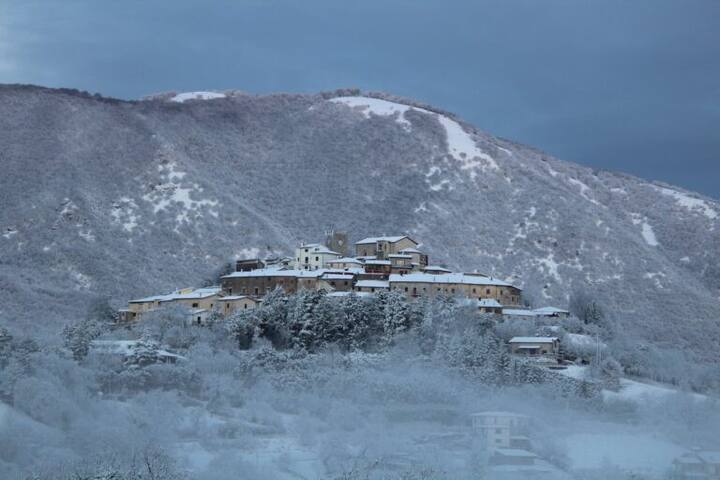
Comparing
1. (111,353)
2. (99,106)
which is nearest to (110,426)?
(111,353)

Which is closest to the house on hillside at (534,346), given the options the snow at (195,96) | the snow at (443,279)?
the snow at (443,279)

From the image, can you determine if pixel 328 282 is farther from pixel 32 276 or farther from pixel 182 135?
pixel 182 135

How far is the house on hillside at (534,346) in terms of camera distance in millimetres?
73875

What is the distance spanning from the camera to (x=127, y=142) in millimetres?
125000

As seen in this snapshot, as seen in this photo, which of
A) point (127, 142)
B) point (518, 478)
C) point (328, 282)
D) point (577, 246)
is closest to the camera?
point (518, 478)

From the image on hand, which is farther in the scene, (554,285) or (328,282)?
(554,285)

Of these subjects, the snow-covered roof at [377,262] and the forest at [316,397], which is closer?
the forest at [316,397]

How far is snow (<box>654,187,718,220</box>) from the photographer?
13062 centimetres

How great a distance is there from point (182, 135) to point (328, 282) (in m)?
55.5

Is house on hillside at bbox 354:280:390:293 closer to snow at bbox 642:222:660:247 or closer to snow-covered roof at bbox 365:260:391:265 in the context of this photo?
snow-covered roof at bbox 365:260:391:265

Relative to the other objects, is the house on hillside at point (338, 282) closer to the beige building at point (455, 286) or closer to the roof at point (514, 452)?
the beige building at point (455, 286)

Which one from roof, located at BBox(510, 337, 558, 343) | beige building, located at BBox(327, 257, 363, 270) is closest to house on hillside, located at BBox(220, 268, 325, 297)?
beige building, located at BBox(327, 257, 363, 270)

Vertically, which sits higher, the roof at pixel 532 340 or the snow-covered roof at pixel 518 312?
the snow-covered roof at pixel 518 312

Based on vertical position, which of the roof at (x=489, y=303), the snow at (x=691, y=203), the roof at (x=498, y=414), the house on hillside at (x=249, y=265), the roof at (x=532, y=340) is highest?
the snow at (x=691, y=203)
